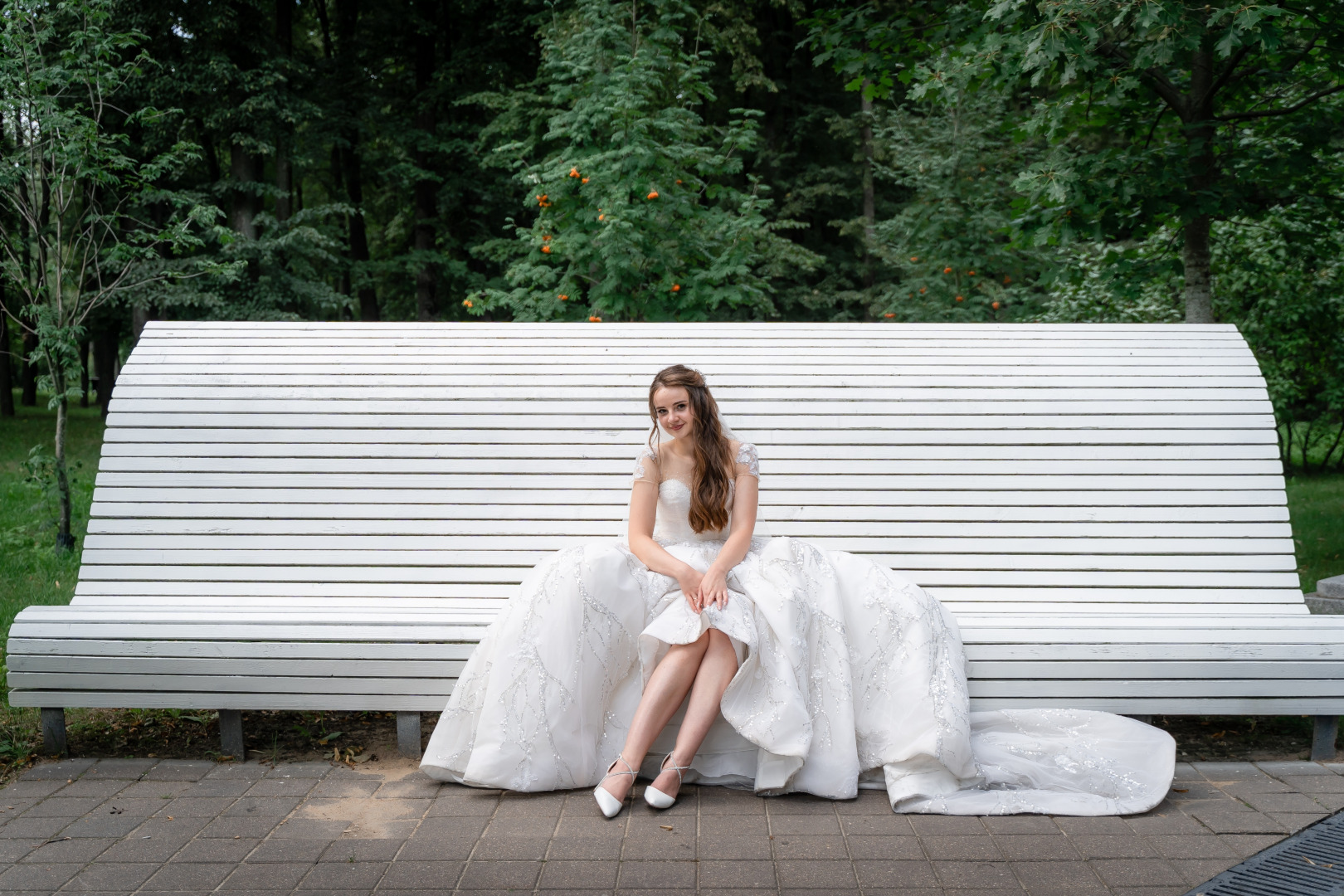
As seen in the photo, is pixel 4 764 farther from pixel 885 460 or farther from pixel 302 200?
pixel 302 200

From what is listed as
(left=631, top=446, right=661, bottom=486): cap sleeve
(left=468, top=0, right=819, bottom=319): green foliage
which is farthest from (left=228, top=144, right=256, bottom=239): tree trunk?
(left=631, top=446, right=661, bottom=486): cap sleeve

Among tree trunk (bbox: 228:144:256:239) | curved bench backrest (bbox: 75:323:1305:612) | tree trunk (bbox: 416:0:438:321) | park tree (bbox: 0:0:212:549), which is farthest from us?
tree trunk (bbox: 416:0:438:321)

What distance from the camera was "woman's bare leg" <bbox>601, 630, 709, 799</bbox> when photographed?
3436 mm

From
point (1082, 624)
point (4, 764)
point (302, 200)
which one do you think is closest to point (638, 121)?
point (1082, 624)

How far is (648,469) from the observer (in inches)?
156

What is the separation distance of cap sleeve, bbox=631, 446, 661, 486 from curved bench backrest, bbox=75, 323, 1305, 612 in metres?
0.40

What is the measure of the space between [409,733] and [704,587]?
1249mm

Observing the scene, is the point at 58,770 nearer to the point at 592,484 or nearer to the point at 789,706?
the point at 592,484

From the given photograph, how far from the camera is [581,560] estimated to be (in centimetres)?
361

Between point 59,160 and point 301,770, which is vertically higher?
point 59,160

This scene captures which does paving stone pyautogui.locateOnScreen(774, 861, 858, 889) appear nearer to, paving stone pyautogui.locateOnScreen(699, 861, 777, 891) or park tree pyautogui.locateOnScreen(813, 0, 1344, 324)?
paving stone pyautogui.locateOnScreen(699, 861, 777, 891)

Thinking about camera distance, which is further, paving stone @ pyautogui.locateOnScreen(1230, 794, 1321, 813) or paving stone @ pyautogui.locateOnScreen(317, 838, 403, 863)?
paving stone @ pyautogui.locateOnScreen(1230, 794, 1321, 813)

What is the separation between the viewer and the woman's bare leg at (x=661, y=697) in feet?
11.3

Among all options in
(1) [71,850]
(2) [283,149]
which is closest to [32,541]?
(1) [71,850]
